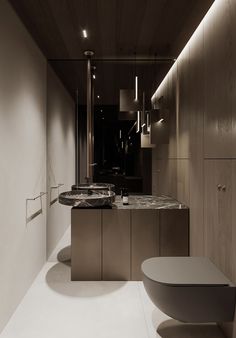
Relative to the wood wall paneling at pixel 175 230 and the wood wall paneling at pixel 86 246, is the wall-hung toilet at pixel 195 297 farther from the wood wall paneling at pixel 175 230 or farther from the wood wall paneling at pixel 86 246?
the wood wall paneling at pixel 86 246

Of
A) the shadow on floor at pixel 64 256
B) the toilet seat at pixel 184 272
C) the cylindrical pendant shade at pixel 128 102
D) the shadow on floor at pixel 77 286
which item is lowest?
the shadow on floor at pixel 64 256

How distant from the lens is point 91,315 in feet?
7.49

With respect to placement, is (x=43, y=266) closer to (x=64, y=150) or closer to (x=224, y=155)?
(x=64, y=150)

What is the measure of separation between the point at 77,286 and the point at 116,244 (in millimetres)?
560

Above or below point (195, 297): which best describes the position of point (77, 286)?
below

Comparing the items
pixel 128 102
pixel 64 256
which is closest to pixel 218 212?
pixel 128 102

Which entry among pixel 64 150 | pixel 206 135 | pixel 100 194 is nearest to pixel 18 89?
pixel 100 194

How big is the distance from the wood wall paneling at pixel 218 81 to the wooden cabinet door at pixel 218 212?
12 centimetres

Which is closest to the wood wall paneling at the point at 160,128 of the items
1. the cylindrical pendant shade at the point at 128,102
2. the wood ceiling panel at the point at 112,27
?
the cylindrical pendant shade at the point at 128,102

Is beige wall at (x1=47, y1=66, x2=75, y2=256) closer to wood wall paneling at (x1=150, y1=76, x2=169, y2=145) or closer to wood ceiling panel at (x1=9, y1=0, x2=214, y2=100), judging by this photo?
wood ceiling panel at (x1=9, y1=0, x2=214, y2=100)

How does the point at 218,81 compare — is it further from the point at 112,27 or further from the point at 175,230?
the point at 175,230

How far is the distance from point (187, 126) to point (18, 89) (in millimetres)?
1681

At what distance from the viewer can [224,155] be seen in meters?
1.99

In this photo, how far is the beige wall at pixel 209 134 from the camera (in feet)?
6.22
